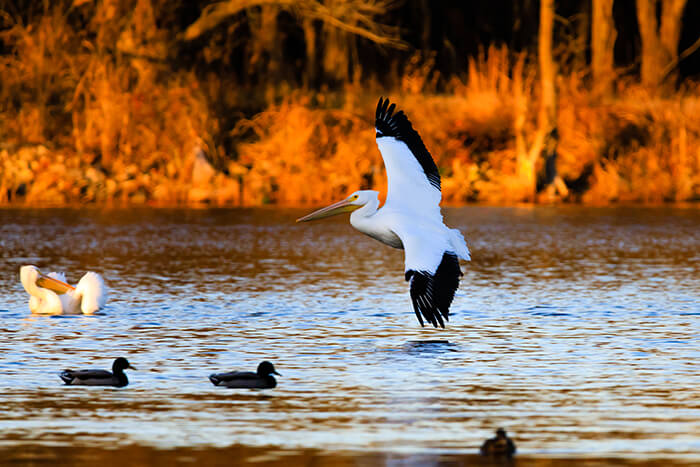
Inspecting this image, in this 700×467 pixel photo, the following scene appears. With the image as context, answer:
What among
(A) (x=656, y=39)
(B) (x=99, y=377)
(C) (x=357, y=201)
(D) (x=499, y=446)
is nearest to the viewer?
(D) (x=499, y=446)

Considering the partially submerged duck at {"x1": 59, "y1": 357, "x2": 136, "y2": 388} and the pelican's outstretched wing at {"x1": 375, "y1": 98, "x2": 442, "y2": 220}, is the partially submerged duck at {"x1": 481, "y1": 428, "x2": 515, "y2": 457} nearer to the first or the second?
the partially submerged duck at {"x1": 59, "y1": 357, "x2": 136, "y2": 388}

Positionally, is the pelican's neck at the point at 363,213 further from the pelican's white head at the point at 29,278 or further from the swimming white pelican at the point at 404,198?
the pelican's white head at the point at 29,278

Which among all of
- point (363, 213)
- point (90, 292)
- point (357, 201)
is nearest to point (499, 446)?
point (363, 213)

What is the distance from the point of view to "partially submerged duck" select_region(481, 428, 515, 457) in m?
8.41

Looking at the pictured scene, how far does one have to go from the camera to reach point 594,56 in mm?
39156

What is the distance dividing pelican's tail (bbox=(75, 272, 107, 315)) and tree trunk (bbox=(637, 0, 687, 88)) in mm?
25359

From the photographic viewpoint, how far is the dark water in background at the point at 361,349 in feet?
30.7

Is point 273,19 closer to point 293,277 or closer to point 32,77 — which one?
point 32,77

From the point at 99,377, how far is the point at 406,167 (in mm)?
4174

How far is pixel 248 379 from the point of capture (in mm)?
10789

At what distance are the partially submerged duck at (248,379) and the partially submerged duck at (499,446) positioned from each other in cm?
259

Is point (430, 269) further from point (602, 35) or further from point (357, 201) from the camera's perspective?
point (602, 35)

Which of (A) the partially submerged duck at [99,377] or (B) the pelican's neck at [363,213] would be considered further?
(B) the pelican's neck at [363,213]

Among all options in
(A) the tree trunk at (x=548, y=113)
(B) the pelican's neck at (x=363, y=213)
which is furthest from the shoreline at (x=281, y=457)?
(A) the tree trunk at (x=548, y=113)
